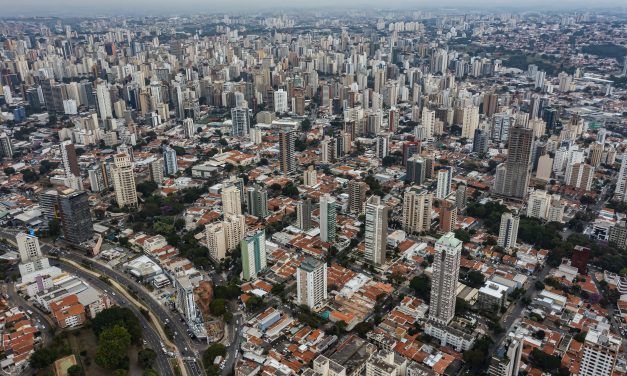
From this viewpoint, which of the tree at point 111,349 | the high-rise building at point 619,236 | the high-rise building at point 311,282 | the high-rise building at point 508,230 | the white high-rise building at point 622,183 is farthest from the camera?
the white high-rise building at point 622,183

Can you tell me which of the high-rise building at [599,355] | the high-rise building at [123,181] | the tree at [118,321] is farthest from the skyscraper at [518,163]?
the high-rise building at [123,181]

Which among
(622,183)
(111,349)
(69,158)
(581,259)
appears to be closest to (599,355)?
(581,259)

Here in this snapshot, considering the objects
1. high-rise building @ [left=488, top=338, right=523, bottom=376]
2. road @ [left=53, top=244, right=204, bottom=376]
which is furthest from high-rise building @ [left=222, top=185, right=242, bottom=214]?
high-rise building @ [left=488, top=338, right=523, bottom=376]

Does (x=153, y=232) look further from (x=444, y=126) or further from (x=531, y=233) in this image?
(x=444, y=126)

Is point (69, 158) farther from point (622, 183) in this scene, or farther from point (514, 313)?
point (622, 183)

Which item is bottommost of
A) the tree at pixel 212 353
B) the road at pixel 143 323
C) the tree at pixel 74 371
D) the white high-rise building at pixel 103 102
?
the road at pixel 143 323

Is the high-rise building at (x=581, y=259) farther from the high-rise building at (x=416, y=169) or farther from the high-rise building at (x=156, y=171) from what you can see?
the high-rise building at (x=156, y=171)

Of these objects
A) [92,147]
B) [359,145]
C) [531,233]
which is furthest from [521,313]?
[92,147]
